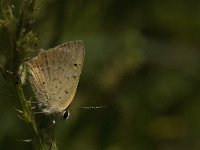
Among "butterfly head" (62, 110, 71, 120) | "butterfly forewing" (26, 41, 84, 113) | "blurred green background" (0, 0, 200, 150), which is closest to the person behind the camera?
"butterfly forewing" (26, 41, 84, 113)

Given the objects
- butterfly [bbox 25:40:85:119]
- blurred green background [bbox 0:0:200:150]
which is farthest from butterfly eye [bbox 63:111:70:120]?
blurred green background [bbox 0:0:200:150]

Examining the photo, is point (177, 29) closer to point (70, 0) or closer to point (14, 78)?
point (70, 0)

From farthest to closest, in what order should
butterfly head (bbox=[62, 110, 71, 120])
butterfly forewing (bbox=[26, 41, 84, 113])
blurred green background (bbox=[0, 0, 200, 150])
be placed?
blurred green background (bbox=[0, 0, 200, 150]) < butterfly head (bbox=[62, 110, 71, 120]) < butterfly forewing (bbox=[26, 41, 84, 113])

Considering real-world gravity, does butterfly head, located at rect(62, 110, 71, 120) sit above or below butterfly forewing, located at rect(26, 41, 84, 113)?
below

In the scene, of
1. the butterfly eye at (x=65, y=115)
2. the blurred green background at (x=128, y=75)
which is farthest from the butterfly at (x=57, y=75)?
the blurred green background at (x=128, y=75)

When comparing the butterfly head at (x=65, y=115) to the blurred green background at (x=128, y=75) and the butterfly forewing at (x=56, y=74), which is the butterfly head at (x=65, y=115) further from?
the blurred green background at (x=128, y=75)

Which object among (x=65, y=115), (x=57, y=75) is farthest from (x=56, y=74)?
(x=65, y=115)

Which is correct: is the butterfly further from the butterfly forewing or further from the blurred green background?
the blurred green background

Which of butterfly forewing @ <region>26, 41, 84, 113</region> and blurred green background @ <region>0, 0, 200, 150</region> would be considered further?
blurred green background @ <region>0, 0, 200, 150</region>

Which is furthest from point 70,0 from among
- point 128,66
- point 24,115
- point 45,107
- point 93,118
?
point 24,115
